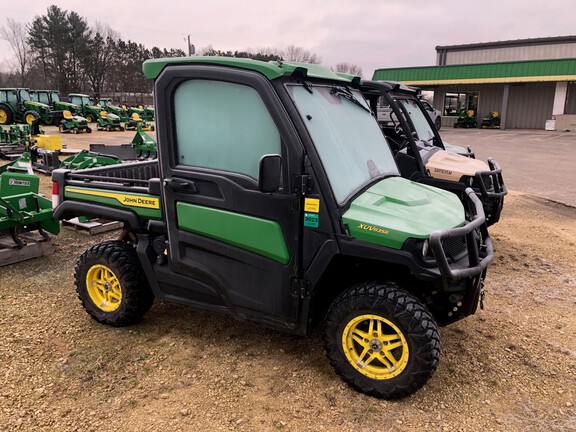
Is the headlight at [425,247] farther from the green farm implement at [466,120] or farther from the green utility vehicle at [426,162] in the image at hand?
the green farm implement at [466,120]

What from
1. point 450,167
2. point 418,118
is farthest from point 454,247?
point 418,118

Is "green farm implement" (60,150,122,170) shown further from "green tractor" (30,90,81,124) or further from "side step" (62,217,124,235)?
"green tractor" (30,90,81,124)

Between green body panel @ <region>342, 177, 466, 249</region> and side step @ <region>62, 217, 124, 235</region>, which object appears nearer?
green body panel @ <region>342, 177, 466, 249</region>

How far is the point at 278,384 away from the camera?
10.1 feet

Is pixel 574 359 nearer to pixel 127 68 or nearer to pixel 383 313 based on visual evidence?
pixel 383 313

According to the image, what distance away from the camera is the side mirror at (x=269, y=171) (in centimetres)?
265

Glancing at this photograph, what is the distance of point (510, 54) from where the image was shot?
36.0 m

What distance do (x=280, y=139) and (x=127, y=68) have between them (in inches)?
2392

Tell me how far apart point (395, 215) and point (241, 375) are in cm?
150

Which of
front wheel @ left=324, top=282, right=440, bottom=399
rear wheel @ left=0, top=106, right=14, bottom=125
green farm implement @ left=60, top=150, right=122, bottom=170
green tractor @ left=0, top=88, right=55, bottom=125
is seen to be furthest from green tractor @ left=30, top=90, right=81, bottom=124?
front wheel @ left=324, top=282, right=440, bottom=399

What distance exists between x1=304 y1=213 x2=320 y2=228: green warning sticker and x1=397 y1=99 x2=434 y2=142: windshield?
4027 mm

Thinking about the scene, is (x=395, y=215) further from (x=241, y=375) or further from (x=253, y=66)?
(x=241, y=375)

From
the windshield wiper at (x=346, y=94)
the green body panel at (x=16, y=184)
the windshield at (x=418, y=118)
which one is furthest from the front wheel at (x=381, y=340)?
the green body panel at (x=16, y=184)

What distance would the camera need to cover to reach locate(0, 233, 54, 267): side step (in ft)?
16.8
